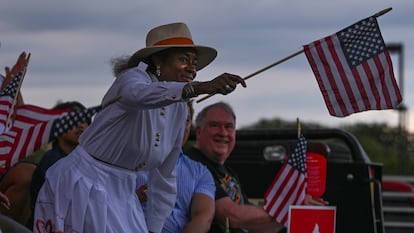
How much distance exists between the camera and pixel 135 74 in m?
5.29

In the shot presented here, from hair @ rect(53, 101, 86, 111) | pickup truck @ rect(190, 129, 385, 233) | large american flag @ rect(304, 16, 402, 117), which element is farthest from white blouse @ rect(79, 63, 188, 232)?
pickup truck @ rect(190, 129, 385, 233)

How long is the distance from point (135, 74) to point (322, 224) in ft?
7.90

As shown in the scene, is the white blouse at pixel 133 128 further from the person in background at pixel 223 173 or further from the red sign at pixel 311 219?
the red sign at pixel 311 219

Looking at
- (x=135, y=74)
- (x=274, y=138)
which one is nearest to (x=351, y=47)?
(x=135, y=74)

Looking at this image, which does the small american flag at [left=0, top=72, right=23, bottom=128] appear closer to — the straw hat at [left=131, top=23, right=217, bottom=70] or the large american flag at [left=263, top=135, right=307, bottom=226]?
the straw hat at [left=131, top=23, right=217, bottom=70]

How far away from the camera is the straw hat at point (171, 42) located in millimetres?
5562

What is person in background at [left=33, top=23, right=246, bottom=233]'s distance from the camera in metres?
5.34

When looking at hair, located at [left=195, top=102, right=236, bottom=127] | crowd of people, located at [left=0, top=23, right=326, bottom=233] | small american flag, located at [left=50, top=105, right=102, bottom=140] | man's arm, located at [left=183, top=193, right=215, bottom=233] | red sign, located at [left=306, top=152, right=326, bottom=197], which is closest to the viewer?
crowd of people, located at [left=0, top=23, right=326, bottom=233]

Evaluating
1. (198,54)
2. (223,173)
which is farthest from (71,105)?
(198,54)

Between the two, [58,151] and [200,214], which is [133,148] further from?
[58,151]

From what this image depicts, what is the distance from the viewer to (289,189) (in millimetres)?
7289

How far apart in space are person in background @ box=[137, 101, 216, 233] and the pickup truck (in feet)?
4.54

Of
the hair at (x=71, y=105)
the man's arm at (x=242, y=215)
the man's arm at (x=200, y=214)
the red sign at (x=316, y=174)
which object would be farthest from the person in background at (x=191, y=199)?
the red sign at (x=316, y=174)

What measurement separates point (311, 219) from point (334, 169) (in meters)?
1.14
